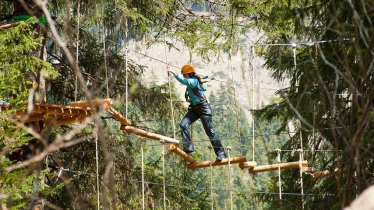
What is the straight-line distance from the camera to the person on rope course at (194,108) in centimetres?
737

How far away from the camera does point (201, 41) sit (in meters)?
10.1

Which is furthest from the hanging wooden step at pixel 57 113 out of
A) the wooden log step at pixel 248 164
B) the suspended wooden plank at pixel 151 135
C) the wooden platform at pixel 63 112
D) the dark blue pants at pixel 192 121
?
the wooden log step at pixel 248 164

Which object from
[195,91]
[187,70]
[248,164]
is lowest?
[248,164]

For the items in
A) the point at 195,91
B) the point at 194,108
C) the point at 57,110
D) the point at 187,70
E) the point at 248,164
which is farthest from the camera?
the point at 194,108

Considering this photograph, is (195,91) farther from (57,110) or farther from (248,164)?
(57,110)

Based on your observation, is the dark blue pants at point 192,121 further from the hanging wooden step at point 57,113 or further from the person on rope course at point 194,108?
the hanging wooden step at point 57,113

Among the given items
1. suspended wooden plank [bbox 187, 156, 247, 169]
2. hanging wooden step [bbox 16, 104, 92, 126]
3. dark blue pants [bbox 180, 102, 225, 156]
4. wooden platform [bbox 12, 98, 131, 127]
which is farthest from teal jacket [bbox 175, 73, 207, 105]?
hanging wooden step [bbox 16, 104, 92, 126]

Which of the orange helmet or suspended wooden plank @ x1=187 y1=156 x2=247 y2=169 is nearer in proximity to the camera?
the orange helmet

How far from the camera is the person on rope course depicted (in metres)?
7.37

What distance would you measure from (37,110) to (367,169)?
9.73 ft

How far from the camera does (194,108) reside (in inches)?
303

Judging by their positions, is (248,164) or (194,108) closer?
(248,164)

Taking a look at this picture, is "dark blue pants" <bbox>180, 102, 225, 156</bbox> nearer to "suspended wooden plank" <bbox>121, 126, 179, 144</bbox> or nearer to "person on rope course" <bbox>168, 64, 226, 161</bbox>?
"person on rope course" <bbox>168, 64, 226, 161</bbox>

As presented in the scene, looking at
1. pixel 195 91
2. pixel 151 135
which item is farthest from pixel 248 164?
pixel 151 135
